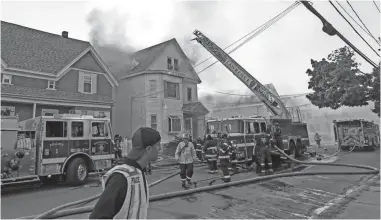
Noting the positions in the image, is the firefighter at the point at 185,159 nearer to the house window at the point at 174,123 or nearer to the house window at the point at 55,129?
the house window at the point at 55,129

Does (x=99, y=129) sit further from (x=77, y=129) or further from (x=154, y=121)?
(x=154, y=121)

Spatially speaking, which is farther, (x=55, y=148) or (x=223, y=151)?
(x=223, y=151)

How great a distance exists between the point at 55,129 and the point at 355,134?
22.0 m

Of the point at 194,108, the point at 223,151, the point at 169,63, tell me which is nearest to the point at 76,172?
the point at 223,151

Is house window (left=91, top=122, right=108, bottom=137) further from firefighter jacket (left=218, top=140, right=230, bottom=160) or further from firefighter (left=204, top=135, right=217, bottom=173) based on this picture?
firefighter jacket (left=218, top=140, right=230, bottom=160)

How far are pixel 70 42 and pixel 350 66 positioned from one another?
1942 centimetres

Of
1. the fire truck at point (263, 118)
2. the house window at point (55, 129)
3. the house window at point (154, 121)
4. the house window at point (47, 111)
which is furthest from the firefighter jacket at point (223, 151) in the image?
the house window at point (154, 121)

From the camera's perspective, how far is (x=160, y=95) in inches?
895

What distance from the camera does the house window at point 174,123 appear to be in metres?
23.0

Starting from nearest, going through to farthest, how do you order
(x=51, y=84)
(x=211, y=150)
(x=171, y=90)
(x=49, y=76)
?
(x=211, y=150)
(x=49, y=76)
(x=51, y=84)
(x=171, y=90)

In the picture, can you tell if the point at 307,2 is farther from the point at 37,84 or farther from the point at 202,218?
the point at 37,84

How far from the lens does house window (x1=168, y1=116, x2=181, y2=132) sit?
2297 cm

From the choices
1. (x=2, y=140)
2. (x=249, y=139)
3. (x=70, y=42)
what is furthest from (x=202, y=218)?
(x=70, y=42)

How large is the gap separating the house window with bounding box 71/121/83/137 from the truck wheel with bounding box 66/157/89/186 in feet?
2.67
